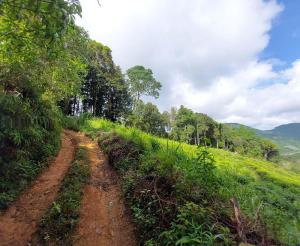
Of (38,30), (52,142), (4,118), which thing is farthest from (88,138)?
(38,30)

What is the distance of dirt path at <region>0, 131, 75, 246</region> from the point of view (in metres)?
5.85

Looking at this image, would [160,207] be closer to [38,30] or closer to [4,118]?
[38,30]

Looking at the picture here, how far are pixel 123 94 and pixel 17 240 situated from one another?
130 feet

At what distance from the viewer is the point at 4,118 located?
7852mm

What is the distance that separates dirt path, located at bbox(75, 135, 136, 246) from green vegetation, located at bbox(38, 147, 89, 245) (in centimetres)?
19

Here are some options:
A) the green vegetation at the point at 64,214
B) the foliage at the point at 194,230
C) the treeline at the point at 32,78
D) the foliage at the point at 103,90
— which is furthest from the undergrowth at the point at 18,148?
the foliage at the point at 103,90

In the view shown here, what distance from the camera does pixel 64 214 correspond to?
6.41 meters

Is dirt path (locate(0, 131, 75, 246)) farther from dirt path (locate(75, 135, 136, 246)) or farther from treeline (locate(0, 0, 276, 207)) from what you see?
dirt path (locate(75, 135, 136, 246))

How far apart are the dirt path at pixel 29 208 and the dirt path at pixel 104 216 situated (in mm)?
989

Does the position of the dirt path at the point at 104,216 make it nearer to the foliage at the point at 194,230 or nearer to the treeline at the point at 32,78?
the foliage at the point at 194,230

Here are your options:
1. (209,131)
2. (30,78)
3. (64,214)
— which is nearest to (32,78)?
(30,78)

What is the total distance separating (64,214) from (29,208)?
120cm

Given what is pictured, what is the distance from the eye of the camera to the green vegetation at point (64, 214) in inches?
224

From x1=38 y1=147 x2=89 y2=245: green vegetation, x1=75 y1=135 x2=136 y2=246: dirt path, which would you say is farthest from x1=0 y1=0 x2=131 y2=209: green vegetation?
x1=75 y1=135 x2=136 y2=246: dirt path
